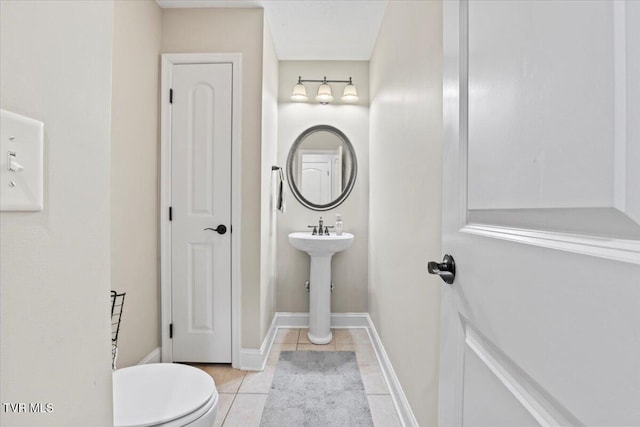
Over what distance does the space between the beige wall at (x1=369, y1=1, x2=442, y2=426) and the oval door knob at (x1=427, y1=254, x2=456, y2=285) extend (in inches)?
17.6

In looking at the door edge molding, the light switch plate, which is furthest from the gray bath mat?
the light switch plate

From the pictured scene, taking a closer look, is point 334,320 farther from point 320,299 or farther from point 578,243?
point 578,243

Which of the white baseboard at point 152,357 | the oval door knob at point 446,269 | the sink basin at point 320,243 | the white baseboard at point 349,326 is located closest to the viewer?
the oval door knob at point 446,269

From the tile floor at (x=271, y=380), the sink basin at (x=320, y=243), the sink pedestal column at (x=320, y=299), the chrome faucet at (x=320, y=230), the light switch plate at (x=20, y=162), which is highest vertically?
the light switch plate at (x=20, y=162)

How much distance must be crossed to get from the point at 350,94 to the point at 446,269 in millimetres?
2600

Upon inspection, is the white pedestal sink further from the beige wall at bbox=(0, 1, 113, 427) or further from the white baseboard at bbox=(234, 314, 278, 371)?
the beige wall at bbox=(0, 1, 113, 427)

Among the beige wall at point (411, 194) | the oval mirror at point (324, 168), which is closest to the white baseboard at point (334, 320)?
the beige wall at point (411, 194)

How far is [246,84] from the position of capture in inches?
92.4

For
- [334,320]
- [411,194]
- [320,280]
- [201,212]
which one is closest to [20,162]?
[411,194]

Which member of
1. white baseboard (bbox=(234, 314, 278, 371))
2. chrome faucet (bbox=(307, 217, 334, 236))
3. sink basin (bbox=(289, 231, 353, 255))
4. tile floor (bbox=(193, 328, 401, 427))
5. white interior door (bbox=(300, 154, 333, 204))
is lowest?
tile floor (bbox=(193, 328, 401, 427))

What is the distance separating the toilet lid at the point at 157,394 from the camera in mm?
1060

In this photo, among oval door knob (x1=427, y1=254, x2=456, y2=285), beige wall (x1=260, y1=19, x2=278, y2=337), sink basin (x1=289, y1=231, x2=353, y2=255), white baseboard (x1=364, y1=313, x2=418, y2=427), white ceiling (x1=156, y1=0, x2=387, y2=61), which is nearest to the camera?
oval door knob (x1=427, y1=254, x2=456, y2=285)

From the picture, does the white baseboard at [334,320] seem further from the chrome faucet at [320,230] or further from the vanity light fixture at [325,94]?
the vanity light fixture at [325,94]

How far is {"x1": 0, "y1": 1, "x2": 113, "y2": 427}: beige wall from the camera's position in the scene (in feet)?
1.29
